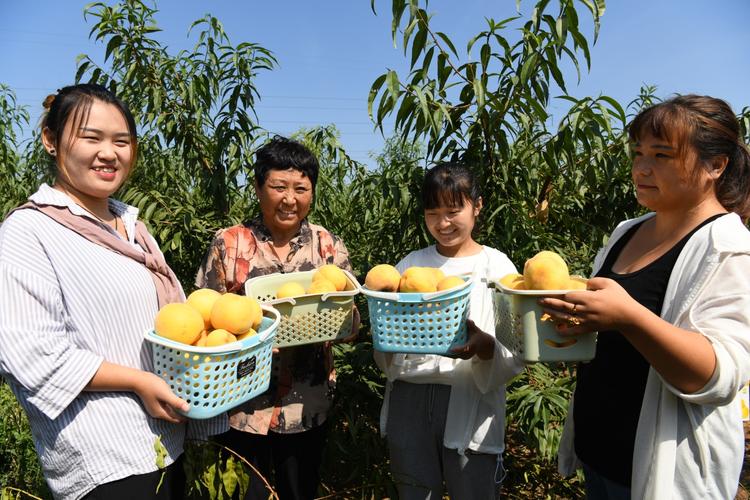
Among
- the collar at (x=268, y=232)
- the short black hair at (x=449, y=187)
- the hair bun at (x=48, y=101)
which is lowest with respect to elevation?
the collar at (x=268, y=232)

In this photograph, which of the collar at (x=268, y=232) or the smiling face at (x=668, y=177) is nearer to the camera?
the smiling face at (x=668, y=177)

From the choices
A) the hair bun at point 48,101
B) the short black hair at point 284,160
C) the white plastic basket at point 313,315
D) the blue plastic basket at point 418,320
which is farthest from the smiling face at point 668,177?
the hair bun at point 48,101

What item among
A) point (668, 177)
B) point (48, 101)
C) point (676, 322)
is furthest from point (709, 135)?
point (48, 101)

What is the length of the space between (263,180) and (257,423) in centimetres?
90

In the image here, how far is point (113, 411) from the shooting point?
47.9 inches

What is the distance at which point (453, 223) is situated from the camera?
6.02 feet

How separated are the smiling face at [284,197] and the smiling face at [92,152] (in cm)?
62

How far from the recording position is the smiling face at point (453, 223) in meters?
1.83

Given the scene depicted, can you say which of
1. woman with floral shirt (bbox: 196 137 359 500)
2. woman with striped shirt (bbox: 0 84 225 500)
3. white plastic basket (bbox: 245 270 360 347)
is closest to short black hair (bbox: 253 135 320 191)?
woman with floral shirt (bbox: 196 137 359 500)

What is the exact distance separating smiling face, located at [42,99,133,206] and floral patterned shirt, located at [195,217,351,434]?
0.60m

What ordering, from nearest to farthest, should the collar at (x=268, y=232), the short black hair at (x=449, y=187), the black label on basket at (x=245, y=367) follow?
the black label on basket at (x=245, y=367), the short black hair at (x=449, y=187), the collar at (x=268, y=232)

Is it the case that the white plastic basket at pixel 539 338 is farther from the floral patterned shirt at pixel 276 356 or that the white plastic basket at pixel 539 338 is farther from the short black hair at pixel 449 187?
the floral patterned shirt at pixel 276 356

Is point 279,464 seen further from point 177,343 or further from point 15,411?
point 15,411

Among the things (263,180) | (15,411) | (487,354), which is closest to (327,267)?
(263,180)
